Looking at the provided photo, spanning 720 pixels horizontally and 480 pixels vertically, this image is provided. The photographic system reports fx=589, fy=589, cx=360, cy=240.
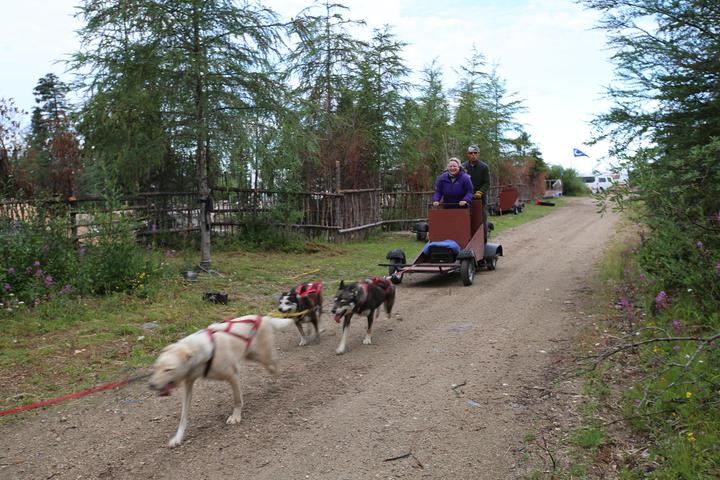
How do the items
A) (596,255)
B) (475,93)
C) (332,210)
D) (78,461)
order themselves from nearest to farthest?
(78,461)
(596,255)
(332,210)
(475,93)

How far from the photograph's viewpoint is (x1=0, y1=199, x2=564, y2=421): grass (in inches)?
237

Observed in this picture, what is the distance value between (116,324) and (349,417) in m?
4.18

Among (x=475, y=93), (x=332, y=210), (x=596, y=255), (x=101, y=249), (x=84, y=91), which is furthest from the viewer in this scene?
(x=475, y=93)

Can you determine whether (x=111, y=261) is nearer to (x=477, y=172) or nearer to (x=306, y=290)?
(x=306, y=290)

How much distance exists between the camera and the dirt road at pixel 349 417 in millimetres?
4078

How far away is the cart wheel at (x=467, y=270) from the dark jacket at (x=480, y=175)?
1806 mm

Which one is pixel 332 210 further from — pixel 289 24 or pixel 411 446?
pixel 411 446

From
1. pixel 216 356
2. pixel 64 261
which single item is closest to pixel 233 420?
pixel 216 356

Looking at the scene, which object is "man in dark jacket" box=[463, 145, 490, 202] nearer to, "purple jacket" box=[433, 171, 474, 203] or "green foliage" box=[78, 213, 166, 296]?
"purple jacket" box=[433, 171, 474, 203]

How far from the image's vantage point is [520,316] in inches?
321

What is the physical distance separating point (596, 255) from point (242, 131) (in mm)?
8771

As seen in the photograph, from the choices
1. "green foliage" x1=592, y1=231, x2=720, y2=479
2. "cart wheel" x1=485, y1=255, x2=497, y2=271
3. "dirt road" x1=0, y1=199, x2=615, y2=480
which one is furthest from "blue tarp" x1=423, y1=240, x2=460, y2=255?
"green foliage" x1=592, y1=231, x2=720, y2=479

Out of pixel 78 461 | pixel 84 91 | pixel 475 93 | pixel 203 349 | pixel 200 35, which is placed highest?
pixel 475 93

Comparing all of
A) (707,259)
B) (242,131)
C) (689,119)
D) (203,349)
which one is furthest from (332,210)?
(203,349)
